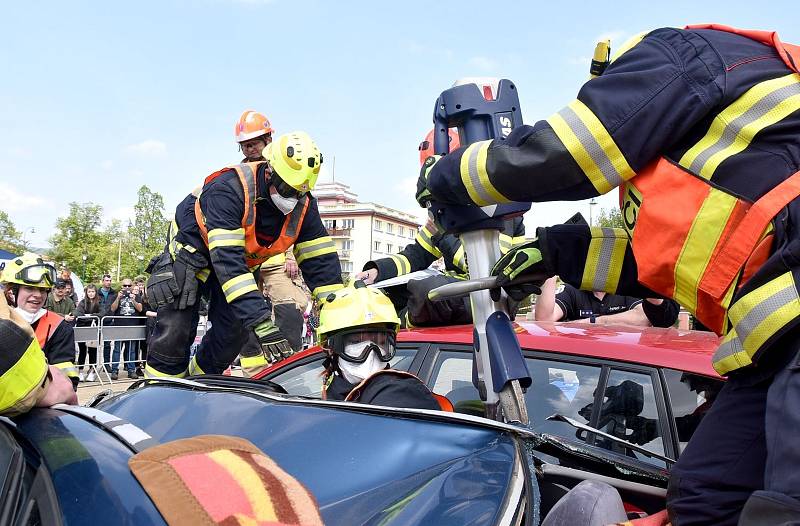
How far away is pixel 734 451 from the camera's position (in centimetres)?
136

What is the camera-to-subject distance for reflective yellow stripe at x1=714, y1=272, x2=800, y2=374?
1.18m

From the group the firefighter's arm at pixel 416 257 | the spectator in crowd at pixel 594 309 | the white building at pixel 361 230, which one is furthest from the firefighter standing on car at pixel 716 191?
the white building at pixel 361 230

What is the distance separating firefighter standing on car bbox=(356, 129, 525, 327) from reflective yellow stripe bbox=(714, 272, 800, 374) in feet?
5.15

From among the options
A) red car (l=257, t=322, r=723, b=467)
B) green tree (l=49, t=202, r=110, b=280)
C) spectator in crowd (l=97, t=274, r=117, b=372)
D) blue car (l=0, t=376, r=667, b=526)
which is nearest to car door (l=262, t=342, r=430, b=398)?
red car (l=257, t=322, r=723, b=467)

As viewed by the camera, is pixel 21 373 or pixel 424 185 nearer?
pixel 21 373

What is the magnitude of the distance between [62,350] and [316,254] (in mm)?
2179

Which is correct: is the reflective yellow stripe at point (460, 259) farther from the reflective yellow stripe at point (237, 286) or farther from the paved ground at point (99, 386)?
the paved ground at point (99, 386)

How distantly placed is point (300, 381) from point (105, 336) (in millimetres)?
7625

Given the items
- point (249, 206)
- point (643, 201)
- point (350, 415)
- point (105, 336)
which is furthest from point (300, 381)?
point (105, 336)

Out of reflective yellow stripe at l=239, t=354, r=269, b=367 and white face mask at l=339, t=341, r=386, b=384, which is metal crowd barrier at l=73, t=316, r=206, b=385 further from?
white face mask at l=339, t=341, r=386, b=384

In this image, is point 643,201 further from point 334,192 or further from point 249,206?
point 334,192

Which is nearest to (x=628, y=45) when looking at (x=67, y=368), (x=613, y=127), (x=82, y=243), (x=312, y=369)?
(x=613, y=127)

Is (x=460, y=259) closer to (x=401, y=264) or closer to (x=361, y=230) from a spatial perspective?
(x=401, y=264)

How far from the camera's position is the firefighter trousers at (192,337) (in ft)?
13.7
